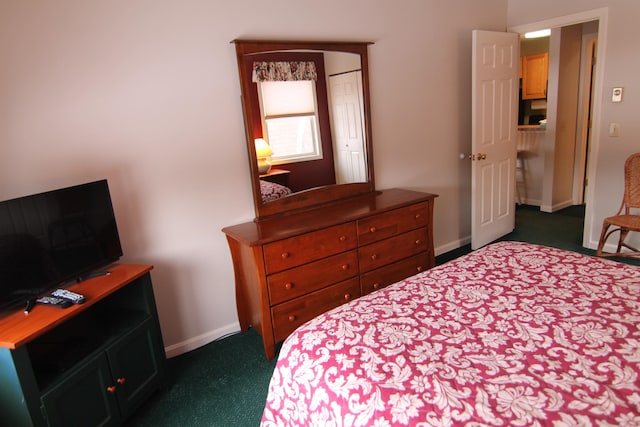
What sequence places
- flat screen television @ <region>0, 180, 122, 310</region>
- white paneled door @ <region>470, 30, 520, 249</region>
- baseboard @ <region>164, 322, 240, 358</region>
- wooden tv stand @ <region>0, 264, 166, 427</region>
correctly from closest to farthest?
wooden tv stand @ <region>0, 264, 166, 427</region>, flat screen television @ <region>0, 180, 122, 310</region>, baseboard @ <region>164, 322, 240, 358</region>, white paneled door @ <region>470, 30, 520, 249</region>

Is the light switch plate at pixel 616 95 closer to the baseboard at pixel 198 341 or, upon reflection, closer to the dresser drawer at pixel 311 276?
the dresser drawer at pixel 311 276

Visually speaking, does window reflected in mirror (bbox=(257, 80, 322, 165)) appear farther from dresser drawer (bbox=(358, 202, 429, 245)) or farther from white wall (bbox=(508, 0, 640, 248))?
white wall (bbox=(508, 0, 640, 248))

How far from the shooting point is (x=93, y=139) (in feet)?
7.34

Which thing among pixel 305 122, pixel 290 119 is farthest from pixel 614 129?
pixel 290 119

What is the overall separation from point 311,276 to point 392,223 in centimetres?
75

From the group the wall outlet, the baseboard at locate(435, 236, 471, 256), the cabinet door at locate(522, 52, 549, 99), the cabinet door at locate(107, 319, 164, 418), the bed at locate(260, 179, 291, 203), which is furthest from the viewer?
the cabinet door at locate(522, 52, 549, 99)

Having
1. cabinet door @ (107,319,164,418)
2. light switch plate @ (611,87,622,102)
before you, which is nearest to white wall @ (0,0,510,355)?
cabinet door @ (107,319,164,418)

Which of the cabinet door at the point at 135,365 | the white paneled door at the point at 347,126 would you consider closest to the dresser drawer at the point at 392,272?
the white paneled door at the point at 347,126

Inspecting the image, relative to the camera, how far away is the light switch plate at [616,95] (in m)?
3.45

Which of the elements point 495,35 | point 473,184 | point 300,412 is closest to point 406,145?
point 473,184

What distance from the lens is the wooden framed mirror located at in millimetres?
2684

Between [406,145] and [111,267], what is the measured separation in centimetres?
250

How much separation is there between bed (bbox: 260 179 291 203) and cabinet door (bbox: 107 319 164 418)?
1077mm

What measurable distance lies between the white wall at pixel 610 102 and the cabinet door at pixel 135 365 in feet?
12.6
